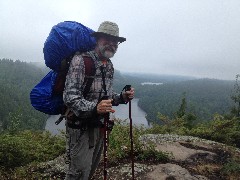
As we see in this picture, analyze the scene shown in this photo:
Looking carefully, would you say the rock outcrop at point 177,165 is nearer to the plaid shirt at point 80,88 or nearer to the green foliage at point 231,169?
the green foliage at point 231,169

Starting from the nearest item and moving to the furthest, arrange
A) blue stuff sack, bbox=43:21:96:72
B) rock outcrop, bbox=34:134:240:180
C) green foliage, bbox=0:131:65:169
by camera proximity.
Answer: blue stuff sack, bbox=43:21:96:72
rock outcrop, bbox=34:134:240:180
green foliage, bbox=0:131:65:169

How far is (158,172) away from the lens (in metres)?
7.79

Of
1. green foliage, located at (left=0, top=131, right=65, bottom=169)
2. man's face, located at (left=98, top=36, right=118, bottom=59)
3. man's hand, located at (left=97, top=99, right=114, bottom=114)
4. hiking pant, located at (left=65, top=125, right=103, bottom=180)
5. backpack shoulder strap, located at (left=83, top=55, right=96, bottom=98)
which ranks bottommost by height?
green foliage, located at (left=0, top=131, right=65, bottom=169)

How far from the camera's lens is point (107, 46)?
179 inches

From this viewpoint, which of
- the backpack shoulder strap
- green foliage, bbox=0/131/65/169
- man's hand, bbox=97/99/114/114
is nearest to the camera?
man's hand, bbox=97/99/114/114

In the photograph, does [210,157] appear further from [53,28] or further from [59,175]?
[53,28]

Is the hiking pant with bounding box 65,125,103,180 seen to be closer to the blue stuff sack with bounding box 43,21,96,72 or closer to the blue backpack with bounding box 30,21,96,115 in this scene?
the blue backpack with bounding box 30,21,96,115

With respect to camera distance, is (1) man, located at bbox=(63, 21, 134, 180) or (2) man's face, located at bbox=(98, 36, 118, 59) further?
(2) man's face, located at bbox=(98, 36, 118, 59)

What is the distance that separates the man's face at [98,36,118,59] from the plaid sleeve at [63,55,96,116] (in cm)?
38

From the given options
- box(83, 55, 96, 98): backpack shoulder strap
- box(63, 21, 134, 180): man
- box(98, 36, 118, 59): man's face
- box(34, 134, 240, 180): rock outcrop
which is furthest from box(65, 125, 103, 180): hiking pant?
box(34, 134, 240, 180): rock outcrop

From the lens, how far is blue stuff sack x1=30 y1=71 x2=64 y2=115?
182 inches

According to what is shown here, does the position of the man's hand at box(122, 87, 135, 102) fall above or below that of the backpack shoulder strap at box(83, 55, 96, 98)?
below

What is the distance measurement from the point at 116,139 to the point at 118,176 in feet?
7.73

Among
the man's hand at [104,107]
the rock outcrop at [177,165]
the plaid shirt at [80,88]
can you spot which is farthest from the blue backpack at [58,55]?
the rock outcrop at [177,165]
